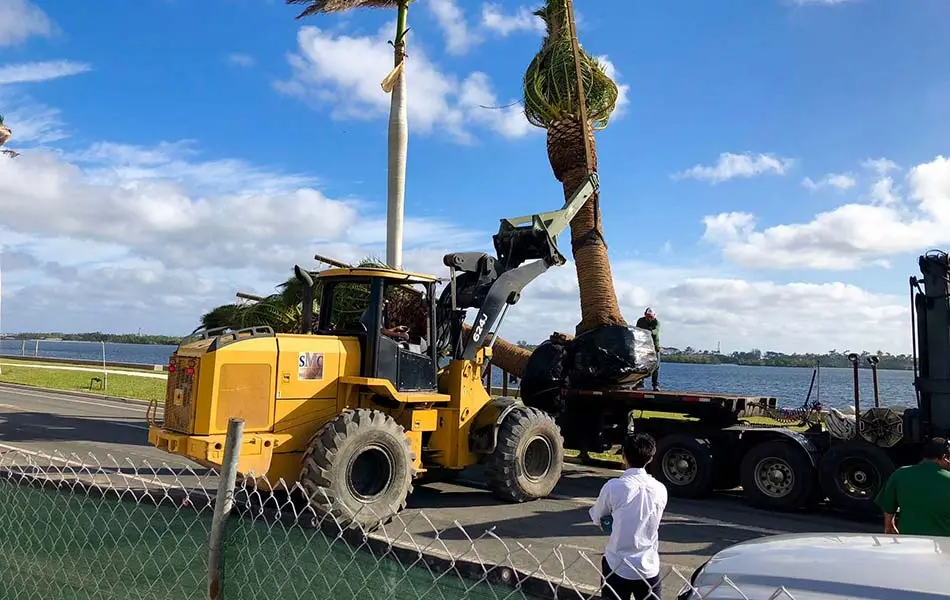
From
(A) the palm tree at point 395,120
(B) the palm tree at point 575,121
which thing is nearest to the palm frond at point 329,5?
(A) the palm tree at point 395,120

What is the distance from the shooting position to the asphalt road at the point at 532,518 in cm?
673

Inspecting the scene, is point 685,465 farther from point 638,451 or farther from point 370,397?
point 638,451

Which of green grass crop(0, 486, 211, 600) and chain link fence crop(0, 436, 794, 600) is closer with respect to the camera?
chain link fence crop(0, 436, 794, 600)

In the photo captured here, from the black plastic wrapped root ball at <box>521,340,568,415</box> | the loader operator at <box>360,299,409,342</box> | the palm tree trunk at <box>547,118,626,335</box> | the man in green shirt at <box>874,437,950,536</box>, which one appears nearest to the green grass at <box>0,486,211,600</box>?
the man in green shirt at <box>874,437,950,536</box>

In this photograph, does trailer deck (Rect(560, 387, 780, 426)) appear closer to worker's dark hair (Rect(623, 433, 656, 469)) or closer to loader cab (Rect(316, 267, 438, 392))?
loader cab (Rect(316, 267, 438, 392))

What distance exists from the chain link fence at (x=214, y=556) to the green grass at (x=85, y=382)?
67.8 ft

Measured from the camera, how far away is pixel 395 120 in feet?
59.4

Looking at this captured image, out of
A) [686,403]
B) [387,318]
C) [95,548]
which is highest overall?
[387,318]

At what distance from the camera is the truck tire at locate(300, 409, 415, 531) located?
7676 millimetres

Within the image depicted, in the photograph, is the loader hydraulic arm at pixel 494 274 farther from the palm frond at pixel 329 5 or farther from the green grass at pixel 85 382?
the green grass at pixel 85 382

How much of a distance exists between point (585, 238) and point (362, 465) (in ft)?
26.7

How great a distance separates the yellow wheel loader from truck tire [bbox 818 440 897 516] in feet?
11.0

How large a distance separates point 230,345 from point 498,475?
12.3ft

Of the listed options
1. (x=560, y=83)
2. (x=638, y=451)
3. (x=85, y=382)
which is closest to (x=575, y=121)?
(x=560, y=83)
